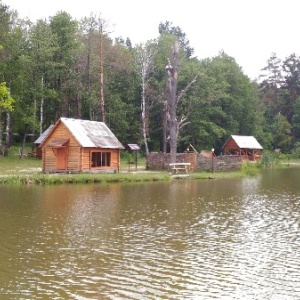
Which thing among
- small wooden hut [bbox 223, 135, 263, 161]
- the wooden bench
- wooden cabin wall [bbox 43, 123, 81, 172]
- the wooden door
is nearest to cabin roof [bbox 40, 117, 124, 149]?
wooden cabin wall [bbox 43, 123, 81, 172]

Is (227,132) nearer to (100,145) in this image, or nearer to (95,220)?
(100,145)

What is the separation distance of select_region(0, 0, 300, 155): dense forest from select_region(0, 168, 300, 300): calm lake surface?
22420 millimetres

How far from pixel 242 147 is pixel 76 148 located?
30451 mm

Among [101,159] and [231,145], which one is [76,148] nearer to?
[101,159]

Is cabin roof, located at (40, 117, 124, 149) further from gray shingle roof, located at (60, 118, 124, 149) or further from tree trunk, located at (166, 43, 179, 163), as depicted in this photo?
tree trunk, located at (166, 43, 179, 163)

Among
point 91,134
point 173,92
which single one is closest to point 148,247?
point 91,134

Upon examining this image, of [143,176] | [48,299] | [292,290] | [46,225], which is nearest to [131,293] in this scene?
[48,299]

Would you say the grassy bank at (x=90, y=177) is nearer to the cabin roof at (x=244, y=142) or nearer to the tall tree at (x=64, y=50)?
the tall tree at (x=64, y=50)

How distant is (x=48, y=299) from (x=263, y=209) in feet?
43.2

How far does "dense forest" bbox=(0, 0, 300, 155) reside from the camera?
49281 millimetres

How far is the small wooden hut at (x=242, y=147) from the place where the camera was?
6243 centimetres

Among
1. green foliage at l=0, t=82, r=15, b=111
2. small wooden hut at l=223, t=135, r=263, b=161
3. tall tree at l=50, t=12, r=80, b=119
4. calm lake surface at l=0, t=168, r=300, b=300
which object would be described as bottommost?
calm lake surface at l=0, t=168, r=300, b=300

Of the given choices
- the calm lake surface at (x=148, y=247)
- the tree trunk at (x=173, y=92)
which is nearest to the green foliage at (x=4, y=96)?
the tree trunk at (x=173, y=92)

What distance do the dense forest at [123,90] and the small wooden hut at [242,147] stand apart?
2289 millimetres
